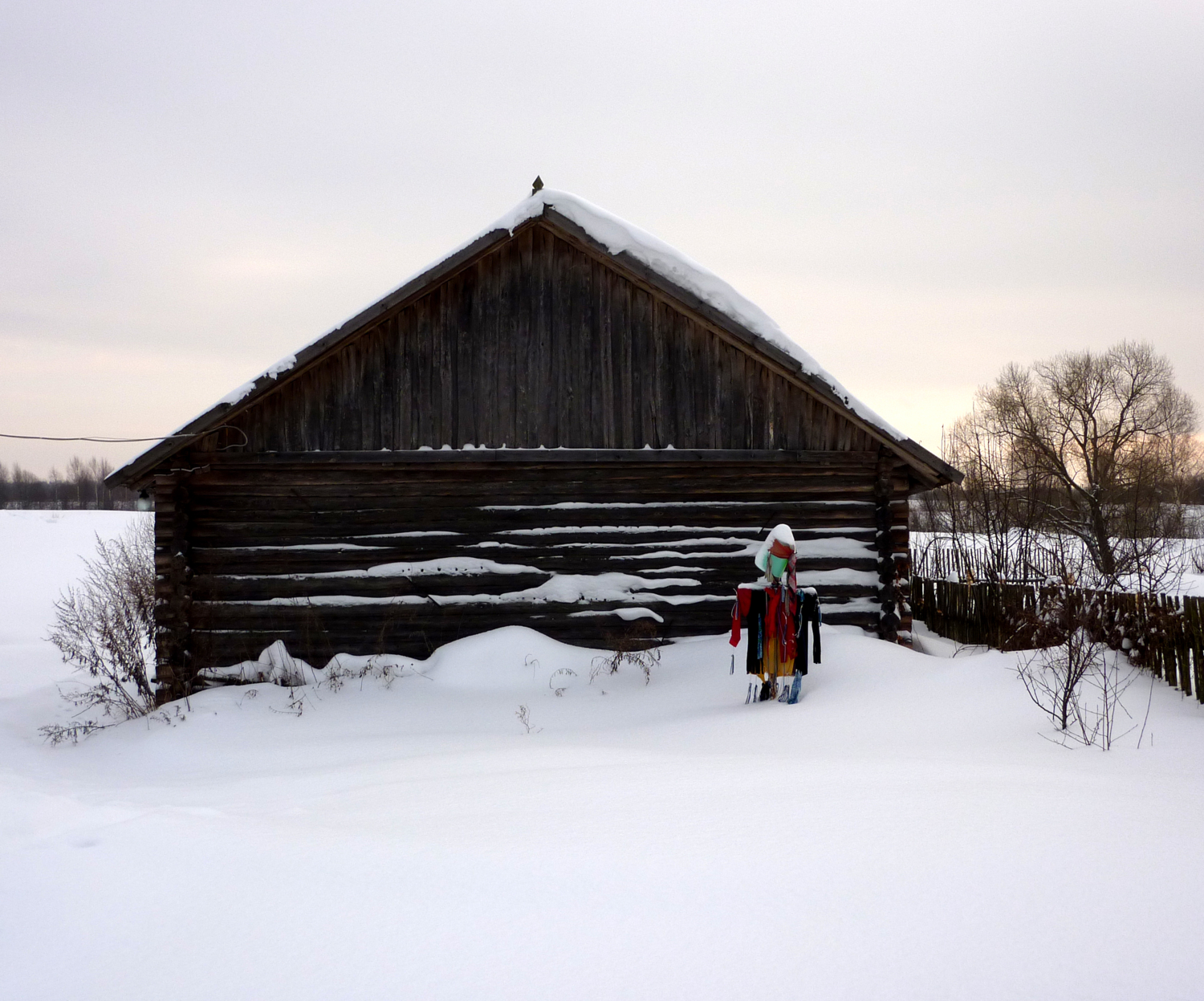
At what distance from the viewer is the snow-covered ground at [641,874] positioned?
2770 millimetres

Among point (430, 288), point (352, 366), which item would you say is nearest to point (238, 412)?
point (352, 366)

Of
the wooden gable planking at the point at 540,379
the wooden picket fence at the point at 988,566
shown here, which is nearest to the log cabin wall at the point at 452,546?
the wooden gable planking at the point at 540,379

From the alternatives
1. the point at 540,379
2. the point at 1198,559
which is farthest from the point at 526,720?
the point at 1198,559

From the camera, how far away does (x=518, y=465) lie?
10.3 metres

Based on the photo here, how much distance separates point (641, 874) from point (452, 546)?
724 cm

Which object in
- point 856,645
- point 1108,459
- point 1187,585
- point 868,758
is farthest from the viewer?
point 1108,459

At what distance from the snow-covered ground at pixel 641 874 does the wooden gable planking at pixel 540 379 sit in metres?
4.57

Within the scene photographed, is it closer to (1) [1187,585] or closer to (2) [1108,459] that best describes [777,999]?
(1) [1187,585]

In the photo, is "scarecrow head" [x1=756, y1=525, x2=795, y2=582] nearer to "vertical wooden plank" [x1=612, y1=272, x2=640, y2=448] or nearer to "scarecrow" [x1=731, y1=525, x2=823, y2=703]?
"scarecrow" [x1=731, y1=525, x2=823, y2=703]

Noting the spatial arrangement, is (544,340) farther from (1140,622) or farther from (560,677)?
(1140,622)

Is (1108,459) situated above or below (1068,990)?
above

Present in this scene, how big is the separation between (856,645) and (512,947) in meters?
6.79

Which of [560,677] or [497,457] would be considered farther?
[497,457]

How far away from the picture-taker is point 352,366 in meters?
10.1
